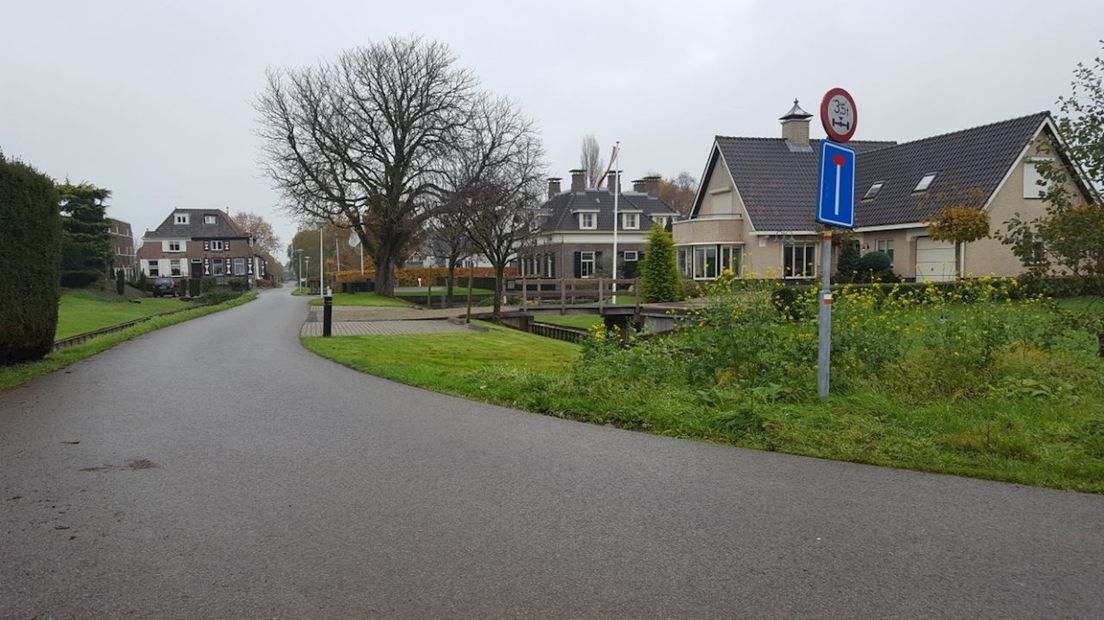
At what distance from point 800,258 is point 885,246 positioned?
13.9 ft

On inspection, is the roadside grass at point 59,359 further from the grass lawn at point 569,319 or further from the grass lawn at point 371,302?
the grass lawn at point 371,302

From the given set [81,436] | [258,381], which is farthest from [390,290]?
[81,436]

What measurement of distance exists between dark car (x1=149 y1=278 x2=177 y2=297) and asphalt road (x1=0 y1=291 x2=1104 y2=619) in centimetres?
5443

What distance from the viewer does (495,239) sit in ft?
93.6

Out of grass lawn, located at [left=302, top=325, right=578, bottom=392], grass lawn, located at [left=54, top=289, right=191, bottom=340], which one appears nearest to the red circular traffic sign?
grass lawn, located at [left=302, top=325, right=578, bottom=392]

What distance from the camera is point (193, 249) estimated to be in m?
90.3

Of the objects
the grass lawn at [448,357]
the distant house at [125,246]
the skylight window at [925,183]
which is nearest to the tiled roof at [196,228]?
the distant house at [125,246]

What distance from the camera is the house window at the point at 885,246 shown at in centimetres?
3306

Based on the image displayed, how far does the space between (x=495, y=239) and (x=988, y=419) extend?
22613 millimetres

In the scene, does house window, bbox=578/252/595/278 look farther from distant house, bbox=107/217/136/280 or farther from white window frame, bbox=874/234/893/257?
distant house, bbox=107/217/136/280

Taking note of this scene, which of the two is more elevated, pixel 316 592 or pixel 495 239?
pixel 495 239

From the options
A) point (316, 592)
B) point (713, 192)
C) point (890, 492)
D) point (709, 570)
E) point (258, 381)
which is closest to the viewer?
point (316, 592)

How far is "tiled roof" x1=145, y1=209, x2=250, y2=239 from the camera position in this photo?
3541 inches

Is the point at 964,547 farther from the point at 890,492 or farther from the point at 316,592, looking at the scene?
the point at 316,592
